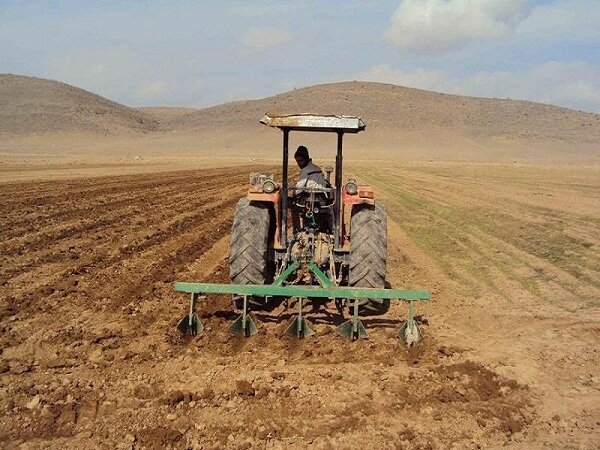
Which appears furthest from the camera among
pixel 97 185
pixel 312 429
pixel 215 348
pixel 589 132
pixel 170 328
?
pixel 589 132

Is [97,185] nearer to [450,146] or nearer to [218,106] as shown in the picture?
[450,146]

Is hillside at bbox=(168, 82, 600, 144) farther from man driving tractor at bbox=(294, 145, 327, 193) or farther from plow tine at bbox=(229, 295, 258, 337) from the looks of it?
plow tine at bbox=(229, 295, 258, 337)

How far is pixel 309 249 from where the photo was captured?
239 inches

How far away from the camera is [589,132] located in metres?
80.6

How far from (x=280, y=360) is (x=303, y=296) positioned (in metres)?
0.65

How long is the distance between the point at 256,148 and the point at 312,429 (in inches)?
2552

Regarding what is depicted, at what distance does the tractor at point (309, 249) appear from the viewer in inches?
212

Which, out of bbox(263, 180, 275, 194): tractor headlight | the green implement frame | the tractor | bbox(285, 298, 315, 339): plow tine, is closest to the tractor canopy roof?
the tractor

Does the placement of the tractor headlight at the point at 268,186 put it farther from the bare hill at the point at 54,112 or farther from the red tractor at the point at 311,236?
the bare hill at the point at 54,112

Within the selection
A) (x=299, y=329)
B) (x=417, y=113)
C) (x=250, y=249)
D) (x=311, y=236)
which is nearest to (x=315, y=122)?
(x=311, y=236)

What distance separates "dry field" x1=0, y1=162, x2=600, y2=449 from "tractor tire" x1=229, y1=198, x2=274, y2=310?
43 centimetres

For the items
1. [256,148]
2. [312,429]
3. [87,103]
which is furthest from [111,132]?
[312,429]

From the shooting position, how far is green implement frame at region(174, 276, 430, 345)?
5293 mm

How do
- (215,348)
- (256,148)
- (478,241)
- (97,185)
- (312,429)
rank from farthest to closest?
(256,148)
(97,185)
(478,241)
(215,348)
(312,429)
